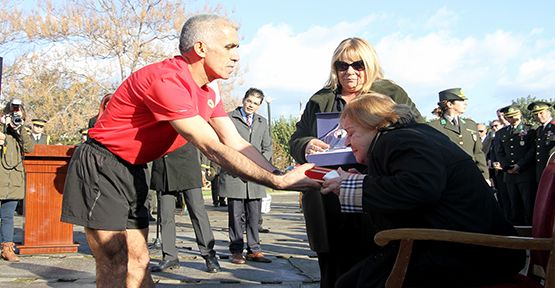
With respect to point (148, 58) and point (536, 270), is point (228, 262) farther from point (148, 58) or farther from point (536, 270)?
point (148, 58)

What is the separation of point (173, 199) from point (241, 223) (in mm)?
1022

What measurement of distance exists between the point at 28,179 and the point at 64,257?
114 centimetres

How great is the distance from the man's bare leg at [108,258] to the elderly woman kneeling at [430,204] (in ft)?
4.65

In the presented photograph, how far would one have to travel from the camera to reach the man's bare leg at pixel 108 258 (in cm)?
370

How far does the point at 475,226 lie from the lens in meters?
2.85

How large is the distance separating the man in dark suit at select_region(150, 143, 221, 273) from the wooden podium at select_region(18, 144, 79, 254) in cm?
169

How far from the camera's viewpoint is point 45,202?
8.31 metres

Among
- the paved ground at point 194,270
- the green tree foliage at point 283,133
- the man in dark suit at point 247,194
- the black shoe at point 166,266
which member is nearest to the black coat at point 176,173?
the man in dark suit at point 247,194

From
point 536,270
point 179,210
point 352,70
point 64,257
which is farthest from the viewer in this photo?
point 179,210

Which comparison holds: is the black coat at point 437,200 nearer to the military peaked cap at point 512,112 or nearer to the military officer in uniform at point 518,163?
the military officer in uniform at point 518,163

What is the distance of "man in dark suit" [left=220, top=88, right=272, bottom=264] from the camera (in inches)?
300

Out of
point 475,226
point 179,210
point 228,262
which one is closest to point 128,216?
point 475,226

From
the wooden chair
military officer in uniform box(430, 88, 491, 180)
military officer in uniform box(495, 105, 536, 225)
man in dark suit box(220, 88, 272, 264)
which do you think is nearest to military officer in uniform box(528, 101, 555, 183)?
military officer in uniform box(495, 105, 536, 225)

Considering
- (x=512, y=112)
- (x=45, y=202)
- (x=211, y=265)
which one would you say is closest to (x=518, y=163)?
(x=512, y=112)
